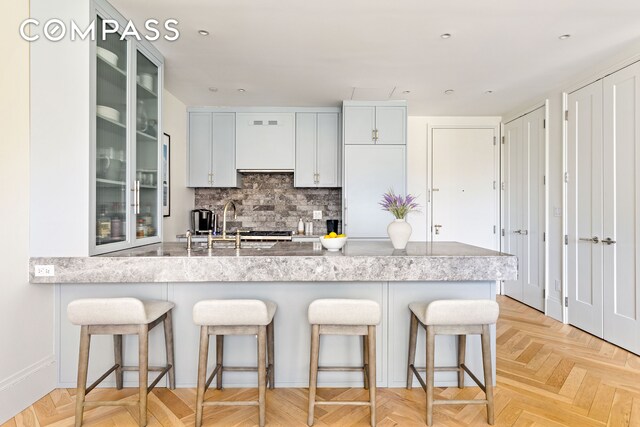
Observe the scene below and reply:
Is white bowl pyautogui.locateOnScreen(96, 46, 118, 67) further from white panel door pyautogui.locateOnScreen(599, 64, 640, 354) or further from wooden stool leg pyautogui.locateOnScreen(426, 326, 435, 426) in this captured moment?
white panel door pyautogui.locateOnScreen(599, 64, 640, 354)

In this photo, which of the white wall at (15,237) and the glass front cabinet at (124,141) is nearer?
the white wall at (15,237)

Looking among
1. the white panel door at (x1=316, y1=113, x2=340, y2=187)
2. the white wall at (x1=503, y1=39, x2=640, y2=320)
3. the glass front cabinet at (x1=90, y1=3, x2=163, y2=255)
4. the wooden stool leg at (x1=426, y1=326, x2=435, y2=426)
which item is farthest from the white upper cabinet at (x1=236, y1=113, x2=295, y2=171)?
the wooden stool leg at (x1=426, y1=326, x2=435, y2=426)

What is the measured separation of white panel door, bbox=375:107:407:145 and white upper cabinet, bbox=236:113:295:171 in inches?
43.8

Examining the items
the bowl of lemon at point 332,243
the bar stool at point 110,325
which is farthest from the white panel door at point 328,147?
the bar stool at point 110,325

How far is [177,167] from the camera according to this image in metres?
4.30

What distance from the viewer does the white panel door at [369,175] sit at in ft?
14.0

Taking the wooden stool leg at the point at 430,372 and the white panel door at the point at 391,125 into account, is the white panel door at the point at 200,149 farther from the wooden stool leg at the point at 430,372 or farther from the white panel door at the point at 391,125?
the wooden stool leg at the point at 430,372

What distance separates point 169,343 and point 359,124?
3125mm

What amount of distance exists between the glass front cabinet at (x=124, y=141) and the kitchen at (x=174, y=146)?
0.11 metres

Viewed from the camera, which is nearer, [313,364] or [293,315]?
[313,364]

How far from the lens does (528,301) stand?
4.45 meters

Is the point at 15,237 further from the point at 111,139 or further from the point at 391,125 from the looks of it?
the point at 391,125

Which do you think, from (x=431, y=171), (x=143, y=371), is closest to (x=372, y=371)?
(x=143, y=371)

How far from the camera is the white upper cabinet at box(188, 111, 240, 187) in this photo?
454 centimetres
